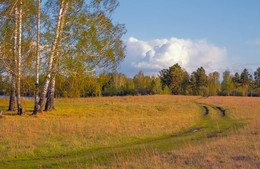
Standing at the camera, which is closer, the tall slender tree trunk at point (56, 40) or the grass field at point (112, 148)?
the grass field at point (112, 148)

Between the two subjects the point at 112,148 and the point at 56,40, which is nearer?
the point at 112,148

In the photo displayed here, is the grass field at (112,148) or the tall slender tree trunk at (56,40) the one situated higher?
the tall slender tree trunk at (56,40)

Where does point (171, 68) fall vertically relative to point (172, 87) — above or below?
above

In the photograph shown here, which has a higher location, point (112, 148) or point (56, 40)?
point (56, 40)

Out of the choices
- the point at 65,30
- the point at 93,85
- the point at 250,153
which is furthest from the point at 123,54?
the point at 250,153

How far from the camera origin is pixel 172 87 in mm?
109875

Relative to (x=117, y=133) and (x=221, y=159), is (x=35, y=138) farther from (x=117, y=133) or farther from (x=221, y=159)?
(x=221, y=159)

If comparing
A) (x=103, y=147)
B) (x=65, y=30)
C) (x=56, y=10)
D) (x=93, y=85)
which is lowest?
(x=103, y=147)

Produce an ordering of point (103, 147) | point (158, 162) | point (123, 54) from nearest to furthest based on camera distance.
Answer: point (158, 162) < point (103, 147) < point (123, 54)

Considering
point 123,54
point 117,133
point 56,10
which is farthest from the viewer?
point 123,54

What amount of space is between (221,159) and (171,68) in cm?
9986

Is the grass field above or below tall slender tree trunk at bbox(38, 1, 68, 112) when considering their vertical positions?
below

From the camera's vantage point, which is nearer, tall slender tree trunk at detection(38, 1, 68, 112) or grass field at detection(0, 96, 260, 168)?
grass field at detection(0, 96, 260, 168)

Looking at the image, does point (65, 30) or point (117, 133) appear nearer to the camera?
point (117, 133)
